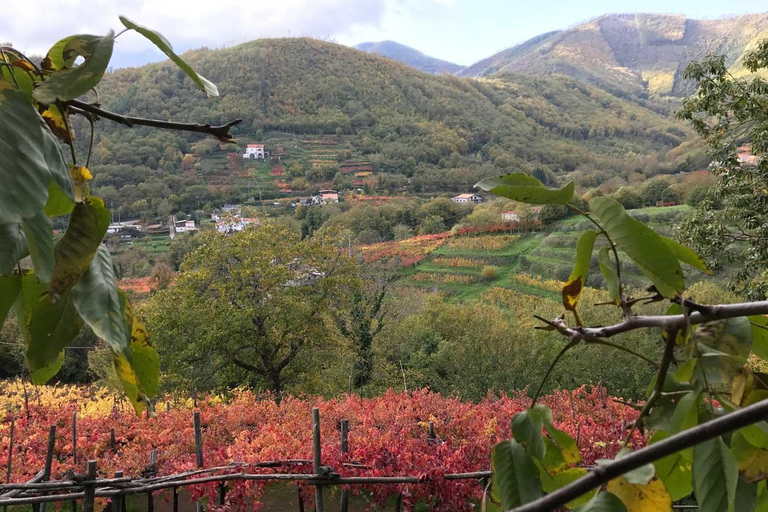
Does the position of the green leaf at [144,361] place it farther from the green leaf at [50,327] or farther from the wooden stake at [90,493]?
the wooden stake at [90,493]

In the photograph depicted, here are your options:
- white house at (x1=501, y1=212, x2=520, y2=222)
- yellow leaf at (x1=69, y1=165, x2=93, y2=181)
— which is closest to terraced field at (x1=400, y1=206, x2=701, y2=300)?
white house at (x1=501, y1=212, x2=520, y2=222)

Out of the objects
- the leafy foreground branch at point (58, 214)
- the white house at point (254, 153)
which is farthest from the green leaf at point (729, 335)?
the white house at point (254, 153)

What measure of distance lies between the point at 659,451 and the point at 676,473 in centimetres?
29

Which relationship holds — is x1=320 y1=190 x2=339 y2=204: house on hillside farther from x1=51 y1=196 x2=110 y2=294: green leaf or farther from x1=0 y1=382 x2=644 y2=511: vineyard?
x1=51 y1=196 x2=110 y2=294: green leaf

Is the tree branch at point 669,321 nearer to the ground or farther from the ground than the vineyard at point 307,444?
farther from the ground

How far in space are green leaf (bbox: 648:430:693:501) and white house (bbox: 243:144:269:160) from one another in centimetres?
4518

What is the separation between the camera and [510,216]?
23.1 meters

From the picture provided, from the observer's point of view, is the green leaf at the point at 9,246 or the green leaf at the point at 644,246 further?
the green leaf at the point at 644,246

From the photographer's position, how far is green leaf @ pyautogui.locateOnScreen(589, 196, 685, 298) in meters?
0.33

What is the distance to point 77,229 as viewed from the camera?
0.30 meters

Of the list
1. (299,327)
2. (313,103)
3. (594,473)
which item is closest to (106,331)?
(594,473)

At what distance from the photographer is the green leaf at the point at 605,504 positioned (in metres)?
0.26

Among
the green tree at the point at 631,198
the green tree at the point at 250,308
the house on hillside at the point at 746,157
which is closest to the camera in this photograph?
the house on hillside at the point at 746,157

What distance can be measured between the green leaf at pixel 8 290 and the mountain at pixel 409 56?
119306 mm
